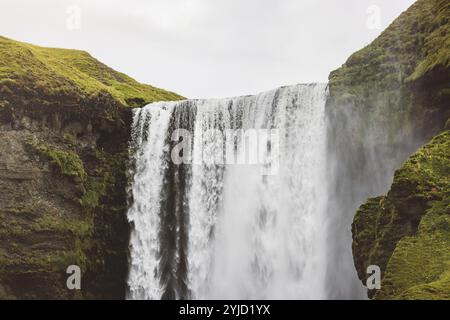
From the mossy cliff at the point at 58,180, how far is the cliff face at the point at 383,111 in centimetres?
1145

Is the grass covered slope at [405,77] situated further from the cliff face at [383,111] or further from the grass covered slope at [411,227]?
the grass covered slope at [411,227]

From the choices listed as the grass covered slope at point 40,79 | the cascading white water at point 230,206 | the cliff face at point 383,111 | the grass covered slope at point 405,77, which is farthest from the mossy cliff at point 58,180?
the grass covered slope at point 405,77

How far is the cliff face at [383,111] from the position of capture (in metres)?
18.9

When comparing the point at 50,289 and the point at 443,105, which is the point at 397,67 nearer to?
the point at 443,105

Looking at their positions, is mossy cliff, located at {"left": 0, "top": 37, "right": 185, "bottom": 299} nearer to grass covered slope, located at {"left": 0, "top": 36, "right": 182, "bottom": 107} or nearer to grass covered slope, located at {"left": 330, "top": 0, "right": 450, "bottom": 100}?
grass covered slope, located at {"left": 0, "top": 36, "right": 182, "bottom": 107}

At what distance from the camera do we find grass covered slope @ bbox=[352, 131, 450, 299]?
1477cm

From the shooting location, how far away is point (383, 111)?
2331 cm

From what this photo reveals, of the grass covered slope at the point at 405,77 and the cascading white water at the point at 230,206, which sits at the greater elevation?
the grass covered slope at the point at 405,77

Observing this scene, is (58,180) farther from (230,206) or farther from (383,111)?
(383,111)

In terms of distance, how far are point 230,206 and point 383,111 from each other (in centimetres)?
892

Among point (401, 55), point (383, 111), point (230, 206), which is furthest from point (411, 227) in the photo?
point (230, 206)

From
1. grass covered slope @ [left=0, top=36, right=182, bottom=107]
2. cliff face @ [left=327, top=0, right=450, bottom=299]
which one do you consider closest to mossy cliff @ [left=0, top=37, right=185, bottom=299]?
grass covered slope @ [left=0, top=36, right=182, bottom=107]

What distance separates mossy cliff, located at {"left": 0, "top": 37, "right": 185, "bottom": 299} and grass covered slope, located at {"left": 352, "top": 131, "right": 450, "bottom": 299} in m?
13.7
